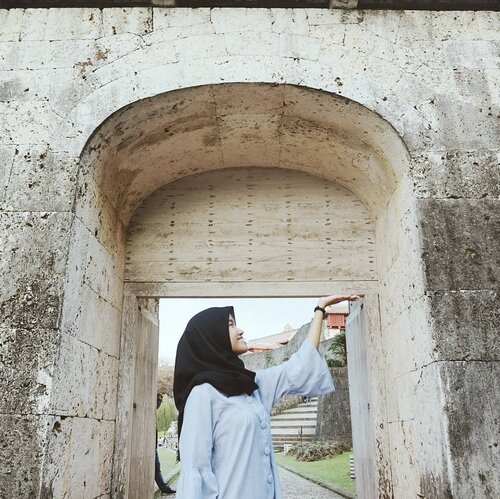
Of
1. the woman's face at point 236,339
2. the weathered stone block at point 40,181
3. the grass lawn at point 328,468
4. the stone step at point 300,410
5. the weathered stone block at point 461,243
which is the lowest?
the grass lawn at point 328,468

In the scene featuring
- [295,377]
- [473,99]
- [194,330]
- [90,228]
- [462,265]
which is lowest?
[295,377]

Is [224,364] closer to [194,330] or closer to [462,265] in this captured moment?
[194,330]

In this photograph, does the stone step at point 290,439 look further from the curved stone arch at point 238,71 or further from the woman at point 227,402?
the woman at point 227,402

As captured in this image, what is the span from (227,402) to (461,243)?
1988 millimetres

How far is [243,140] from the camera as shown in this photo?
4.56 m

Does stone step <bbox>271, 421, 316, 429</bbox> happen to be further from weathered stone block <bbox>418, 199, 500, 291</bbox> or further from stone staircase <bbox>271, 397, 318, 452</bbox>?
weathered stone block <bbox>418, 199, 500, 291</bbox>

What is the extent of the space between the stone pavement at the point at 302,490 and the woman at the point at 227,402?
5162 mm

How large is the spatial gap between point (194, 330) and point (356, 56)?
2529 millimetres

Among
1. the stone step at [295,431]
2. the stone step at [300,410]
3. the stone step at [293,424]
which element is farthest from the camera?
the stone step at [300,410]

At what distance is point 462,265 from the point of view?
343 cm

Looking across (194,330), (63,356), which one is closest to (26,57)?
(63,356)

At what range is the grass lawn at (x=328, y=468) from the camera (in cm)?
816

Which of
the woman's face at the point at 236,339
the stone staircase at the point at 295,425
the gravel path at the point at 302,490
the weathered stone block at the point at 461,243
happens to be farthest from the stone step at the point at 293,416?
the woman's face at the point at 236,339

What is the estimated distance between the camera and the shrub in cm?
1133
